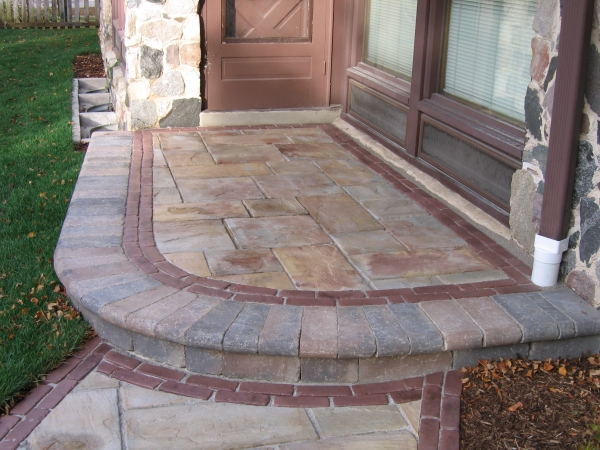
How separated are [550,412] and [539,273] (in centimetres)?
82

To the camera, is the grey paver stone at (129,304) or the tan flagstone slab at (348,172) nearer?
the grey paver stone at (129,304)

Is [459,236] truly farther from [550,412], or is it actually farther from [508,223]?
[550,412]

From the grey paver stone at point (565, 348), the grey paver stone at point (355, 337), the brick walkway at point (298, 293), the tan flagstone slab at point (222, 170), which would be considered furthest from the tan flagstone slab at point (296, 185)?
the grey paver stone at point (565, 348)

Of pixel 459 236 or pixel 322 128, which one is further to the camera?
pixel 322 128

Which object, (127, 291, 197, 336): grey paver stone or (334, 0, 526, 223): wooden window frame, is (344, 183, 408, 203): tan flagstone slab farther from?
(127, 291, 197, 336): grey paver stone

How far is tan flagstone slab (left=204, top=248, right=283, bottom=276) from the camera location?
349 cm

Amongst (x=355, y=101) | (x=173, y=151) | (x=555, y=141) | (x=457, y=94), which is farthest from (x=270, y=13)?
(x=555, y=141)

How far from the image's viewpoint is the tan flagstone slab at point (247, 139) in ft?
18.8

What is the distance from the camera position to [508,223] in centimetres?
388

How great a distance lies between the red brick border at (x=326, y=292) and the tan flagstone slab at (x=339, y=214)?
0.42 m

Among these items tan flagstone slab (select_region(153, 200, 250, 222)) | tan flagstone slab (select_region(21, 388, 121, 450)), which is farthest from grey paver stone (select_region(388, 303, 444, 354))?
tan flagstone slab (select_region(153, 200, 250, 222))

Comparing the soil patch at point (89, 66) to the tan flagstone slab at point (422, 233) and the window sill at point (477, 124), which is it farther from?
the tan flagstone slab at point (422, 233)

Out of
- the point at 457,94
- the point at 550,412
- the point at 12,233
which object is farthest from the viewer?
the point at 457,94

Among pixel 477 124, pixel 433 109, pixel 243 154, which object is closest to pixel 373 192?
pixel 433 109
